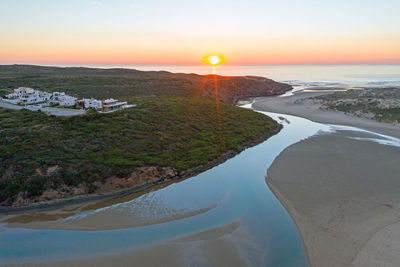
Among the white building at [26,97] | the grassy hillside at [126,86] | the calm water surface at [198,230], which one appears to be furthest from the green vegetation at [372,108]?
the white building at [26,97]

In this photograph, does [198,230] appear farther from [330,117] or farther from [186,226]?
[330,117]

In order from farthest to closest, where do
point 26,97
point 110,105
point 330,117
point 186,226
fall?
point 330,117
point 26,97
point 110,105
point 186,226

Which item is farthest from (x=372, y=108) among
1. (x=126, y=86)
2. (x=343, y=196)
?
(x=126, y=86)

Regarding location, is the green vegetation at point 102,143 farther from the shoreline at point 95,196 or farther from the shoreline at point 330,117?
the shoreline at point 330,117

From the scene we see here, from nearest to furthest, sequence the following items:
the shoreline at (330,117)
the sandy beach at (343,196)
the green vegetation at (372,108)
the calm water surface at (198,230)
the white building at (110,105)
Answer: the sandy beach at (343,196) → the calm water surface at (198,230) → the white building at (110,105) → the shoreline at (330,117) → the green vegetation at (372,108)

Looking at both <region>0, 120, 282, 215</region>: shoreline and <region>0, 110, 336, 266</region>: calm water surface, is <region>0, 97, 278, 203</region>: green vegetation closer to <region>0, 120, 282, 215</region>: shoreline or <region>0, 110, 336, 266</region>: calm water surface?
<region>0, 120, 282, 215</region>: shoreline

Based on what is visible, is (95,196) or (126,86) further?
(126,86)
